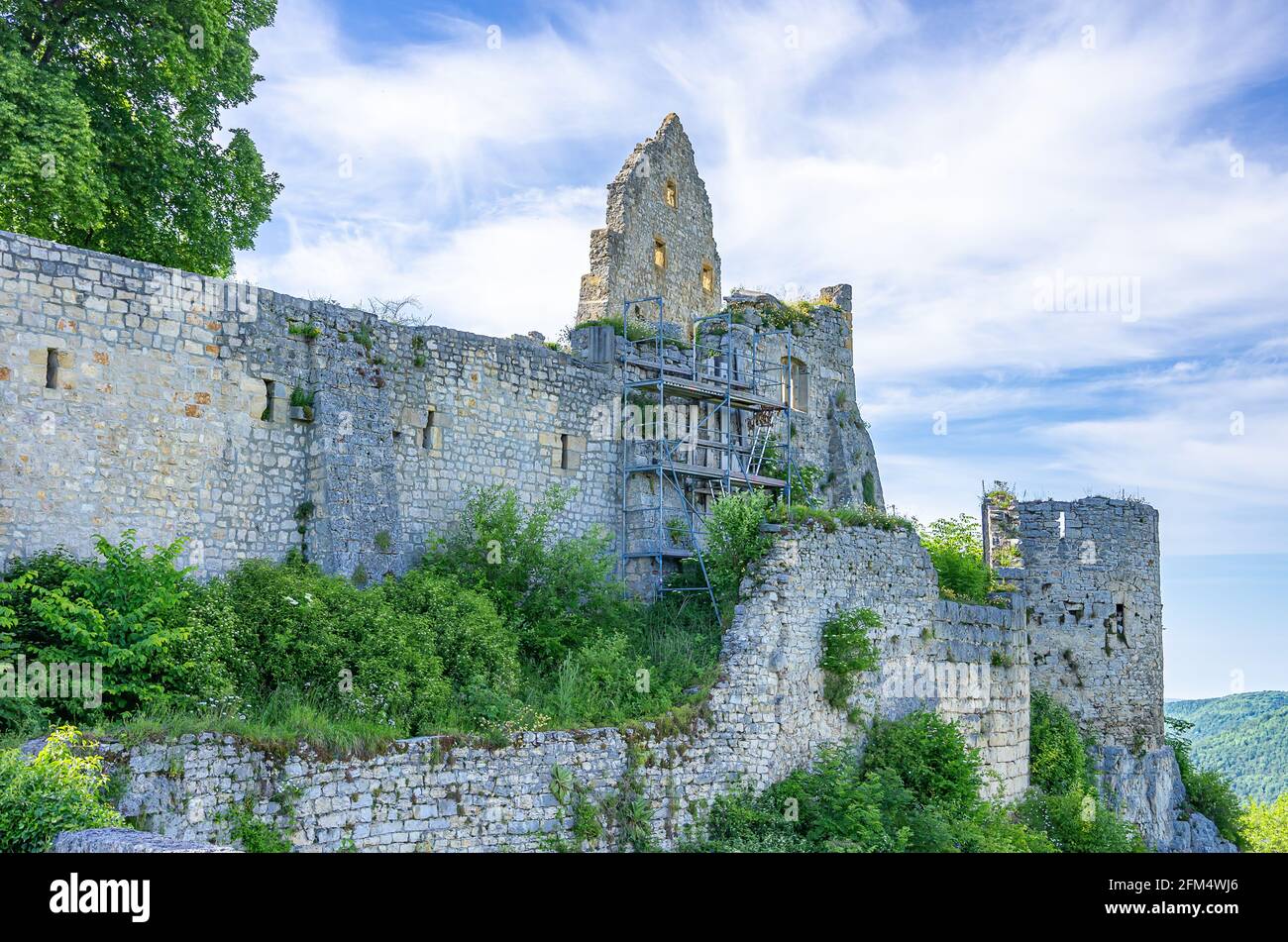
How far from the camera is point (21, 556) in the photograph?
13.8 m

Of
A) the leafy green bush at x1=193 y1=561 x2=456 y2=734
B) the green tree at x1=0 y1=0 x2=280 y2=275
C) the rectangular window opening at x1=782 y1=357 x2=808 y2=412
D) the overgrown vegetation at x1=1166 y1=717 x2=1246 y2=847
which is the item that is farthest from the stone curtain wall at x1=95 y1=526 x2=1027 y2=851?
the green tree at x1=0 y1=0 x2=280 y2=275

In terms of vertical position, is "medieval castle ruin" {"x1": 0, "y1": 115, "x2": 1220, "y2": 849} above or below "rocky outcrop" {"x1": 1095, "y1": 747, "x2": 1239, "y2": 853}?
above

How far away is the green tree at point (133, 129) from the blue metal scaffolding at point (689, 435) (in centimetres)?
749

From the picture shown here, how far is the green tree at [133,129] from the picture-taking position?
1734cm

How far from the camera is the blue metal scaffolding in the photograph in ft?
68.0

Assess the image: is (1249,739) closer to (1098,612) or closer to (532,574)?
(1098,612)

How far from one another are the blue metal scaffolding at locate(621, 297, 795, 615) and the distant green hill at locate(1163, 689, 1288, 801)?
35.8 m

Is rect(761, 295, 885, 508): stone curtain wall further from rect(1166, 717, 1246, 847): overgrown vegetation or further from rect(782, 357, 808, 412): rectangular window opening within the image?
rect(1166, 717, 1246, 847): overgrown vegetation

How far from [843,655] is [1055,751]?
8104 millimetres

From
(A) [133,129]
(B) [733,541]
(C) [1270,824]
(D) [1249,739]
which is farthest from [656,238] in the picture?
(D) [1249,739]

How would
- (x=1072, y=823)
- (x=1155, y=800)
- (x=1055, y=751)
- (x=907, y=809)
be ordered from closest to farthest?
(x=907, y=809)
(x=1072, y=823)
(x=1055, y=751)
(x=1155, y=800)

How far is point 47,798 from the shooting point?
8797 mm
